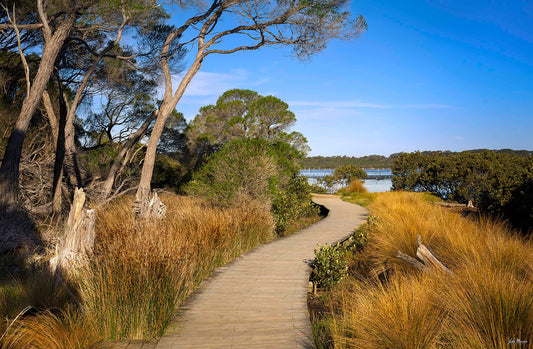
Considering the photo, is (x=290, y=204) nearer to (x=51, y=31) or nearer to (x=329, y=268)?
(x=329, y=268)

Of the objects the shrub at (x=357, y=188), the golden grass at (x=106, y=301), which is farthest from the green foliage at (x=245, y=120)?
the golden grass at (x=106, y=301)

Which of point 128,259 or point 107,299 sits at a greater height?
point 128,259

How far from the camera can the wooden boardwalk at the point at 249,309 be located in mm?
3211

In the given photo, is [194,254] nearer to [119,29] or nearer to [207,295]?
[207,295]

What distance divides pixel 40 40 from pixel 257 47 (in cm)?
827

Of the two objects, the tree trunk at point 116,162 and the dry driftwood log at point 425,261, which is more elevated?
the tree trunk at point 116,162

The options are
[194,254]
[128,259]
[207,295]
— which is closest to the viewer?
[128,259]

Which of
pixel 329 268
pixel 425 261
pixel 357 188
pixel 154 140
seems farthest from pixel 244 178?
pixel 357 188

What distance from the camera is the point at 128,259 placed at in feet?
12.1

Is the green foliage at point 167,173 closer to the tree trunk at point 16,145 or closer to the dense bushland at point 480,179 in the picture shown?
the tree trunk at point 16,145

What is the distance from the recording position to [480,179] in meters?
22.7

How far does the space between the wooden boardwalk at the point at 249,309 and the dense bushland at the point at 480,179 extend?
5936mm

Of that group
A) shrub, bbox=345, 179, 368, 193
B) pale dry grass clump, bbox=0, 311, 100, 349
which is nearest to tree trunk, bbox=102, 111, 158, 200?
pale dry grass clump, bbox=0, 311, 100, 349

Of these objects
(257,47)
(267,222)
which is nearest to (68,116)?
(257,47)
